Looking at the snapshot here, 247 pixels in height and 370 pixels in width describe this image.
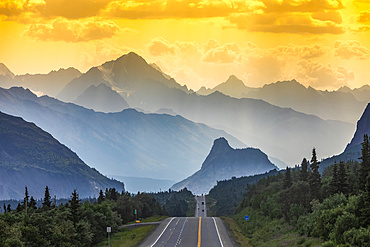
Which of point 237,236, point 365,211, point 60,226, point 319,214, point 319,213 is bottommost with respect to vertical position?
point 365,211

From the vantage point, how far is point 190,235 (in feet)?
406

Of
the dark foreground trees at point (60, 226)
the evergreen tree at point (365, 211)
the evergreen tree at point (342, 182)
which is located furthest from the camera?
the evergreen tree at point (342, 182)

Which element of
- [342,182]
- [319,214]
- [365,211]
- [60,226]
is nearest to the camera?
[365,211]

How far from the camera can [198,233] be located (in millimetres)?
127062

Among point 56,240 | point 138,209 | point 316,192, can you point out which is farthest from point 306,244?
point 138,209

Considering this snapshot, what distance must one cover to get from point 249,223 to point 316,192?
30.9m

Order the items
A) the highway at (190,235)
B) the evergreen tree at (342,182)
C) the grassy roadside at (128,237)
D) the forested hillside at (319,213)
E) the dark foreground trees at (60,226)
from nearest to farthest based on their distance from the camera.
Answer: 1. the forested hillside at (319,213)
2. the dark foreground trees at (60,226)
3. the evergreen tree at (342,182)
4. the highway at (190,235)
5. the grassy roadside at (128,237)

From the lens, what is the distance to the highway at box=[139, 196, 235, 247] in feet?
364

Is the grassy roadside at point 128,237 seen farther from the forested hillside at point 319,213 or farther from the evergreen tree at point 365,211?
the evergreen tree at point 365,211

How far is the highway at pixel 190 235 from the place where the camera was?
364ft

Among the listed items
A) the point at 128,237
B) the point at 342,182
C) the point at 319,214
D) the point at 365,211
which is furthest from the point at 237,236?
the point at 365,211

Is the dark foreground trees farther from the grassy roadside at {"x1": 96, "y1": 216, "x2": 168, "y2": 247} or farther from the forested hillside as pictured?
the forested hillside

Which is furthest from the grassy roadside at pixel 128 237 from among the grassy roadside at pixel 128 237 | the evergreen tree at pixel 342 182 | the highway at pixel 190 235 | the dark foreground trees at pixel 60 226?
Result: the evergreen tree at pixel 342 182

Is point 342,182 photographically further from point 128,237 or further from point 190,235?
point 128,237
